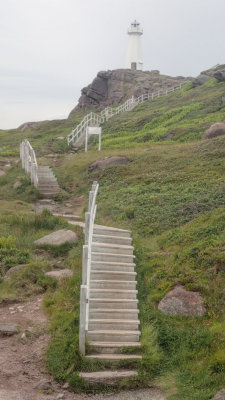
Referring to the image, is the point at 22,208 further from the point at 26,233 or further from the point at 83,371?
the point at 83,371

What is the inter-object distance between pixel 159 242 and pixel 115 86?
4862cm

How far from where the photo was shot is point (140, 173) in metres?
22.0

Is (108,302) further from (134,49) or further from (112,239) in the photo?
(134,49)

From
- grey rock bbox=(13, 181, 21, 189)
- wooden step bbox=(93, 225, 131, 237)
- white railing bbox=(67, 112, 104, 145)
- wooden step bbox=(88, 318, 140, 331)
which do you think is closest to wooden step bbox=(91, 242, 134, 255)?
wooden step bbox=(93, 225, 131, 237)

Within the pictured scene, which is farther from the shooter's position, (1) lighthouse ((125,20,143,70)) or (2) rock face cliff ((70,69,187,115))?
(1) lighthouse ((125,20,143,70))

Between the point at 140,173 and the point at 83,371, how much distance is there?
14106 millimetres

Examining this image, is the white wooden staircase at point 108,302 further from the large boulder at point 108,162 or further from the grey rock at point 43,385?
the large boulder at point 108,162

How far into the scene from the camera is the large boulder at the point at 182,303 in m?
10.2

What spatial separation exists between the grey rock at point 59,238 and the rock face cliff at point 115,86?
4317 centimetres

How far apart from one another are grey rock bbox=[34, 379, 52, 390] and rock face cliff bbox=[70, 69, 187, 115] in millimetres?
50381

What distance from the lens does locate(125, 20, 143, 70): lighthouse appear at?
251 feet

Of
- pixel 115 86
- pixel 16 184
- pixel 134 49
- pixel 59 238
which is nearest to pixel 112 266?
pixel 59 238

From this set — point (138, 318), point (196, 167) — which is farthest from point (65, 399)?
point (196, 167)

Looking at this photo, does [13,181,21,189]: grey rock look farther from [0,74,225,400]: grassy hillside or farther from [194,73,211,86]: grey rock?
[194,73,211,86]: grey rock
